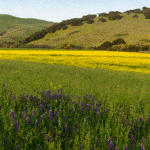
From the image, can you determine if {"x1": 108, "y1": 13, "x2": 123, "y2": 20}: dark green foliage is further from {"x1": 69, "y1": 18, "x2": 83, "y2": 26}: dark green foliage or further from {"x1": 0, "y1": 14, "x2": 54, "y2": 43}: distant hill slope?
{"x1": 0, "y1": 14, "x2": 54, "y2": 43}: distant hill slope

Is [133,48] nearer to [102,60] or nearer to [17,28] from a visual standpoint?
[102,60]

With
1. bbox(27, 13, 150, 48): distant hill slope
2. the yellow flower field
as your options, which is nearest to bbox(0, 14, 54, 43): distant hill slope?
bbox(27, 13, 150, 48): distant hill slope

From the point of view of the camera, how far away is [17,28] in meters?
95.4

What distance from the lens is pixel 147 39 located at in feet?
125

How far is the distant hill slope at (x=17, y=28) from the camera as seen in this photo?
74.4 meters

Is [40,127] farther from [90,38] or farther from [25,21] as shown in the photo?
[25,21]

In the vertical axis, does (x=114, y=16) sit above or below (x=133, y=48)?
above

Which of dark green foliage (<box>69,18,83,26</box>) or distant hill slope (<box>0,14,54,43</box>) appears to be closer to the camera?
dark green foliage (<box>69,18,83,26</box>)

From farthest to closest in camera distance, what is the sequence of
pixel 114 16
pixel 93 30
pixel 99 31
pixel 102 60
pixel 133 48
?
pixel 114 16, pixel 93 30, pixel 99 31, pixel 133 48, pixel 102 60

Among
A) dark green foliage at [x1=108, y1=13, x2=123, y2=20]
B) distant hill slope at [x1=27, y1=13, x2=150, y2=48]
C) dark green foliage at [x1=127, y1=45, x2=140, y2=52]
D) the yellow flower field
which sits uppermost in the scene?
dark green foliage at [x1=108, y1=13, x2=123, y2=20]

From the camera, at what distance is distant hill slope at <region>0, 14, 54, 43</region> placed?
74.4 meters

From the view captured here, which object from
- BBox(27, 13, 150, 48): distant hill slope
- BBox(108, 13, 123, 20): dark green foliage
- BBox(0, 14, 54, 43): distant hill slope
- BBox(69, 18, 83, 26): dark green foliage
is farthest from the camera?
BBox(0, 14, 54, 43): distant hill slope

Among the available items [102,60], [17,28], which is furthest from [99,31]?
[17,28]

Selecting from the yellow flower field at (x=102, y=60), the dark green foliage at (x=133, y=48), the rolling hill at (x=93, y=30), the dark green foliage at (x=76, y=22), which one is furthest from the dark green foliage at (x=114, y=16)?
the yellow flower field at (x=102, y=60)
